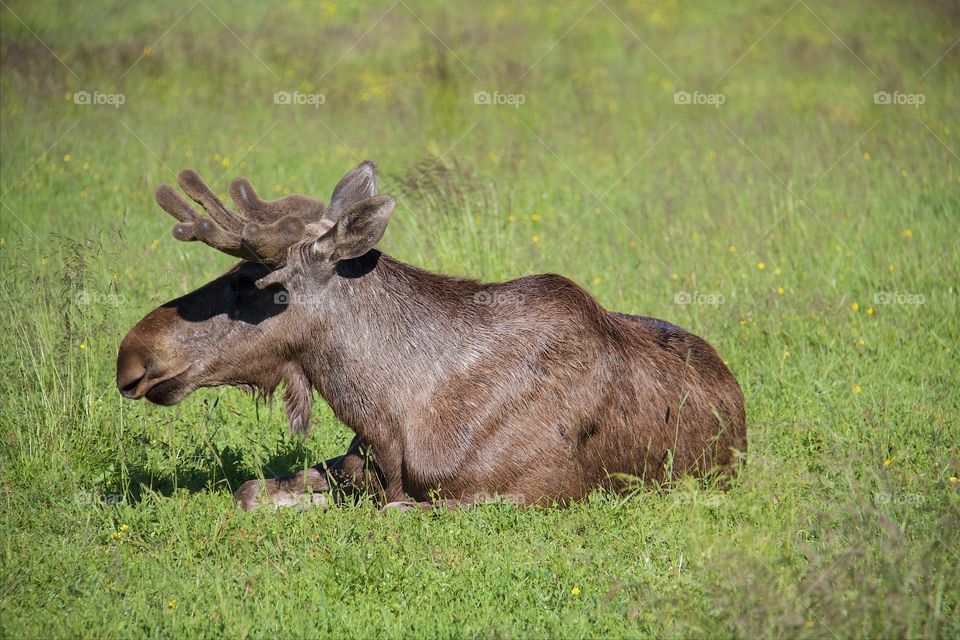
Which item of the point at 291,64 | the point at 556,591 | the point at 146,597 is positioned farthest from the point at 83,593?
the point at 291,64

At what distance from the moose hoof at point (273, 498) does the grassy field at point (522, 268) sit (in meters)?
0.17

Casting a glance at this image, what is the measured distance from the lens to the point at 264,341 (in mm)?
5582

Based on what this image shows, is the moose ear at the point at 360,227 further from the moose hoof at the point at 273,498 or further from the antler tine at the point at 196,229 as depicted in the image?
the moose hoof at the point at 273,498

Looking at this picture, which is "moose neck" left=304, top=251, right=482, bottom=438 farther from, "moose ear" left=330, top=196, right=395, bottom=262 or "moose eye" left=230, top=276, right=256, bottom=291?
"moose eye" left=230, top=276, right=256, bottom=291

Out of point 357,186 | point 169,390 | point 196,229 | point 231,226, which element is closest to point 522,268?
point 357,186

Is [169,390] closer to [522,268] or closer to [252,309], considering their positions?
[252,309]

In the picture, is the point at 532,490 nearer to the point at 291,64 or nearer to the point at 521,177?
the point at 521,177

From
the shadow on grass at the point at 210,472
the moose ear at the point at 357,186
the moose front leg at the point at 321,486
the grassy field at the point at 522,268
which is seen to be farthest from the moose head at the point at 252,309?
the shadow on grass at the point at 210,472

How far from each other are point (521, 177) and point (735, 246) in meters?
2.99

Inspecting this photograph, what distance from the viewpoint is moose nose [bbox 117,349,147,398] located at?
5441mm

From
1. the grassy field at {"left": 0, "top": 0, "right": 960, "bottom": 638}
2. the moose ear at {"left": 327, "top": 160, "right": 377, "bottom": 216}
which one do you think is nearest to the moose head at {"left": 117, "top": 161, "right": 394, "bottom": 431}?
the moose ear at {"left": 327, "top": 160, "right": 377, "bottom": 216}

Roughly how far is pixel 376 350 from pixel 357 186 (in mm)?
950

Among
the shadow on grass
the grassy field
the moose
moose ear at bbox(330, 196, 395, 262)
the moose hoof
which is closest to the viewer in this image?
the grassy field

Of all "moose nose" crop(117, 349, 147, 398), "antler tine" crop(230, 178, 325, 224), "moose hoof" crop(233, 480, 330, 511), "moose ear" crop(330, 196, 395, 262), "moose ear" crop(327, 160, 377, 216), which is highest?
"moose ear" crop(327, 160, 377, 216)
